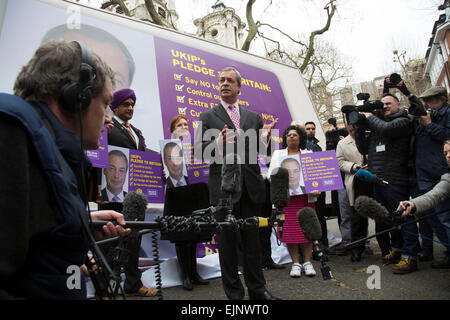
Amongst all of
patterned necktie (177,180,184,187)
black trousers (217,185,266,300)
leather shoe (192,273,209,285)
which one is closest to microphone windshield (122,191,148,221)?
black trousers (217,185,266,300)

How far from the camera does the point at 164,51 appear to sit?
16.3 feet

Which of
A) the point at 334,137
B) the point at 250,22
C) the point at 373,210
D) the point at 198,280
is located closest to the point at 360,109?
the point at 334,137

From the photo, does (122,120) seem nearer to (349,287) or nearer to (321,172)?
(321,172)

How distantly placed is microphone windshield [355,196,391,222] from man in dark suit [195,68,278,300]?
0.95 m

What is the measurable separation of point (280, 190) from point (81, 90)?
141cm

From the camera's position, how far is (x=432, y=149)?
12.9ft

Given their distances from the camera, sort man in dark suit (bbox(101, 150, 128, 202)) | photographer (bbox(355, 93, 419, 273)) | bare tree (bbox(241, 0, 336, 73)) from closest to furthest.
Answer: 1. man in dark suit (bbox(101, 150, 128, 202))
2. photographer (bbox(355, 93, 419, 273))
3. bare tree (bbox(241, 0, 336, 73))

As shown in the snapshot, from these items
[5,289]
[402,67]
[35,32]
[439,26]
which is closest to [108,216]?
[5,289]

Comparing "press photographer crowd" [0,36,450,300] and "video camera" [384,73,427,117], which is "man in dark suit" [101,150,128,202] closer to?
"press photographer crowd" [0,36,450,300]

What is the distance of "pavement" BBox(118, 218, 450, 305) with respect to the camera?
9.89ft

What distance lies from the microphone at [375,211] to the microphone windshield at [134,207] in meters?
1.31

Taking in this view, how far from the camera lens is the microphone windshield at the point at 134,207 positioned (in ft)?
5.62

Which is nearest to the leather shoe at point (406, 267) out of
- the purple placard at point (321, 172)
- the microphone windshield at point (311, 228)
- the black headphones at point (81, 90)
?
the purple placard at point (321, 172)

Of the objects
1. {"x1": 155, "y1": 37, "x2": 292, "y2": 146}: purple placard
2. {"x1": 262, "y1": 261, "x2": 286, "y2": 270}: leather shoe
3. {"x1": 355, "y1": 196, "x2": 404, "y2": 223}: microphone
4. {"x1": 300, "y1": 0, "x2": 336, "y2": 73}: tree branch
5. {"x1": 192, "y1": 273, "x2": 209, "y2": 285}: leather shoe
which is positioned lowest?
{"x1": 262, "y1": 261, "x2": 286, "y2": 270}: leather shoe
